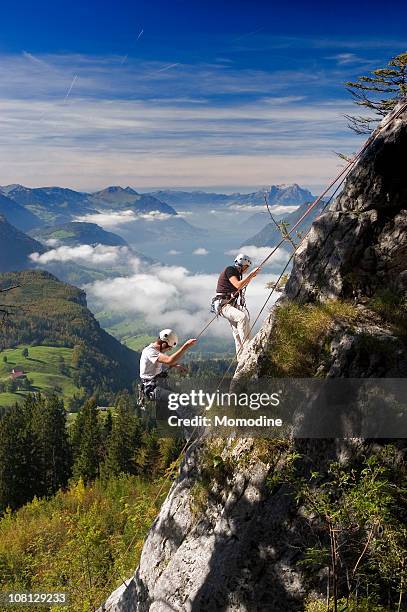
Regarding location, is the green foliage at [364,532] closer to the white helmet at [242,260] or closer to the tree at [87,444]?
the white helmet at [242,260]

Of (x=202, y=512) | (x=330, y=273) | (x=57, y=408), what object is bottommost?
(x=57, y=408)

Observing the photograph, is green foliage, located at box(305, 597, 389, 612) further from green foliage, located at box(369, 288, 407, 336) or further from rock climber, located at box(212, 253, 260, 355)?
rock climber, located at box(212, 253, 260, 355)

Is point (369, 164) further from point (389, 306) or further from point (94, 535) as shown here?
point (94, 535)

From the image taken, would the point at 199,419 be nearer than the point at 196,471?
No

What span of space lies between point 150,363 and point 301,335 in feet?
14.5

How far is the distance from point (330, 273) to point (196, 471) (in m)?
6.03

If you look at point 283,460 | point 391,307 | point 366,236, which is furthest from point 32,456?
point 391,307

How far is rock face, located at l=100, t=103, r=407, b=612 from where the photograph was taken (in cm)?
962

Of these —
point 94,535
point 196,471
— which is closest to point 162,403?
point 196,471

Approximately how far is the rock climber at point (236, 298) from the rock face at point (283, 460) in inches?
87.1

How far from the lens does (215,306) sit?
15688mm

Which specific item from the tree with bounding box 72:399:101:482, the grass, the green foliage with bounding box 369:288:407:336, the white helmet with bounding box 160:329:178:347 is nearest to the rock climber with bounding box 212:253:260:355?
the white helmet with bounding box 160:329:178:347

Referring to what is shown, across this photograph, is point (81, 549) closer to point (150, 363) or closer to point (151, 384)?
point (151, 384)

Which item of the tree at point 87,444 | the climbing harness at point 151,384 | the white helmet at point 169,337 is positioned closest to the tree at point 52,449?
the tree at point 87,444
